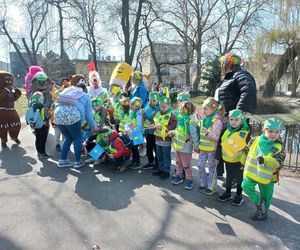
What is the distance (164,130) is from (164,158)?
534mm

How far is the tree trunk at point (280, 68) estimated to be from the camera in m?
12.2

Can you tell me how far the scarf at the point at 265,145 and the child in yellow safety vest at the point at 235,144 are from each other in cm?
34

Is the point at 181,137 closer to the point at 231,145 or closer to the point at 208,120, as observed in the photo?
the point at 208,120

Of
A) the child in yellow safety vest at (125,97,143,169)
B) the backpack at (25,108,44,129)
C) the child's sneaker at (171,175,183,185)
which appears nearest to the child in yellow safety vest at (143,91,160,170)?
the child in yellow safety vest at (125,97,143,169)

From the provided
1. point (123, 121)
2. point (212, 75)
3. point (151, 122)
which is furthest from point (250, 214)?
point (212, 75)

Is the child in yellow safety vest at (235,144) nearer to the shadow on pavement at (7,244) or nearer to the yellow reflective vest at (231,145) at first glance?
the yellow reflective vest at (231,145)

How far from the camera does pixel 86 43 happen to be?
76.1 feet

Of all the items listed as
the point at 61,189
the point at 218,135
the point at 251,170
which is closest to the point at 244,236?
the point at 251,170

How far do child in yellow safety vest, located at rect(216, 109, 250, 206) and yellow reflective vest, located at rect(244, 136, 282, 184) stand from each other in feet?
0.74

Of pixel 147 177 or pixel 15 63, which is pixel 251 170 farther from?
pixel 15 63

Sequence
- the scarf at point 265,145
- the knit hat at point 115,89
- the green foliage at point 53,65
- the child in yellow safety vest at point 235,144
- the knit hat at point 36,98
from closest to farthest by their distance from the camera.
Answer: the scarf at point 265,145
the child in yellow safety vest at point 235,144
the knit hat at point 36,98
the knit hat at point 115,89
the green foliage at point 53,65

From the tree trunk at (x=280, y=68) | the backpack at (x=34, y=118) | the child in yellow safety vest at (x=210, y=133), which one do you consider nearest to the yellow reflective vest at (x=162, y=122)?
the child in yellow safety vest at (x=210, y=133)

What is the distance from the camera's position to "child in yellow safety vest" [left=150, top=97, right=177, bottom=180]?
14.8 feet

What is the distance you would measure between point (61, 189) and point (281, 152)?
312 cm
